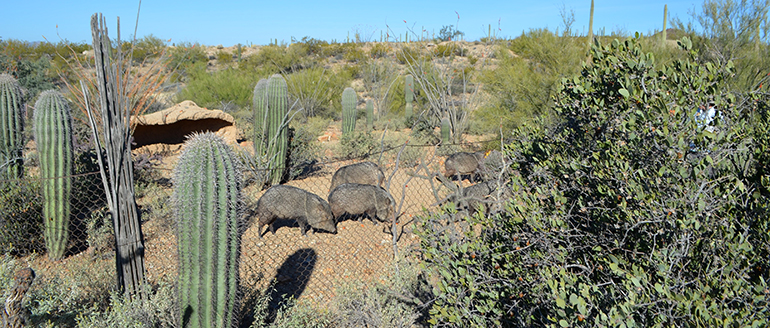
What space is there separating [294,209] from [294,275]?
1.07 m

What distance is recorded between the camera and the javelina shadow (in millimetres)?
4161

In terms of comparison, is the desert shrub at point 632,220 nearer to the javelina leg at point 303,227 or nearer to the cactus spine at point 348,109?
the javelina leg at point 303,227

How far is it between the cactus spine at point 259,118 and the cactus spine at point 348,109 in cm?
418

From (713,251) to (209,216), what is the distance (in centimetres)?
234

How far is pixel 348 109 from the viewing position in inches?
462

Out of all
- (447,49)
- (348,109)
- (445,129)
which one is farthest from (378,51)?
(445,129)

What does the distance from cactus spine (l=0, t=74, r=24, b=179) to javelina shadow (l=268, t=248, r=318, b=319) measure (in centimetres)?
315

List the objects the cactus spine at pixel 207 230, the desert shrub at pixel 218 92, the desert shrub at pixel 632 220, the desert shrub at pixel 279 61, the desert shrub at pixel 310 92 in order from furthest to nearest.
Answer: the desert shrub at pixel 279 61 < the desert shrub at pixel 310 92 < the desert shrub at pixel 218 92 < the cactus spine at pixel 207 230 < the desert shrub at pixel 632 220

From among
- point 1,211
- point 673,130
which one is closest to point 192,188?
point 673,130

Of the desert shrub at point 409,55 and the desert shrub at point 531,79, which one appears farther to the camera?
the desert shrub at point 409,55

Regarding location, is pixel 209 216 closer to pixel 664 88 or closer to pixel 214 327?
pixel 214 327

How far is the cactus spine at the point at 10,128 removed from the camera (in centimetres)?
521

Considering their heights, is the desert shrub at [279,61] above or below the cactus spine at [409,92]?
above

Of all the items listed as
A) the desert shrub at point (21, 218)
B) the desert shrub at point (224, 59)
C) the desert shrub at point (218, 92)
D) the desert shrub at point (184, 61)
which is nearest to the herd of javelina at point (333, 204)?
the desert shrub at point (21, 218)
